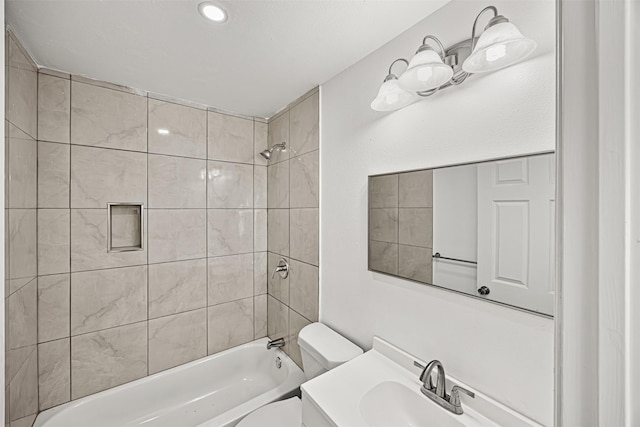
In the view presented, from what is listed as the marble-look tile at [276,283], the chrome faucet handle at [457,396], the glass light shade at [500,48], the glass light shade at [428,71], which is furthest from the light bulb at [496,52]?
the marble-look tile at [276,283]

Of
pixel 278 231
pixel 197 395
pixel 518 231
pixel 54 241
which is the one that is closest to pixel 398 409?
pixel 518 231

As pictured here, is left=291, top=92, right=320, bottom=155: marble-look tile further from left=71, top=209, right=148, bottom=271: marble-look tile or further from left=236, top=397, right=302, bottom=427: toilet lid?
left=236, top=397, right=302, bottom=427: toilet lid

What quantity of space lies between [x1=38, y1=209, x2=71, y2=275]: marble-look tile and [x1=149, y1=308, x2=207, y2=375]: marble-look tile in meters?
0.65

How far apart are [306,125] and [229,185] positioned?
79 centimetres

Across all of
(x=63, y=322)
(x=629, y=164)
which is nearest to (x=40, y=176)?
(x=63, y=322)

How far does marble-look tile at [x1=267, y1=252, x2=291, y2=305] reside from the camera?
213cm

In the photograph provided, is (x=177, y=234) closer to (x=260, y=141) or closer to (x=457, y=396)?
(x=260, y=141)

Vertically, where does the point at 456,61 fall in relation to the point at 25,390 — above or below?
above

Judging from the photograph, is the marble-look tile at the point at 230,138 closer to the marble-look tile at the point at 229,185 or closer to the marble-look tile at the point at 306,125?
the marble-look tile at the point at 229,185

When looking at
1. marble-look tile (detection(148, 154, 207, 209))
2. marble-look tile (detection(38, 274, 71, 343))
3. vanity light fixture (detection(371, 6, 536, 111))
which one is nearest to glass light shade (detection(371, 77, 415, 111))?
vanity light fixture (detection(371, 6, 536, 111))

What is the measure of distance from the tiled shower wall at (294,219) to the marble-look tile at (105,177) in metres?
0.93

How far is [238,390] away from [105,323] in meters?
1.05

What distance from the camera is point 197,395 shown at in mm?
2025

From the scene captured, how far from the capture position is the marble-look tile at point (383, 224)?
4.23ft
